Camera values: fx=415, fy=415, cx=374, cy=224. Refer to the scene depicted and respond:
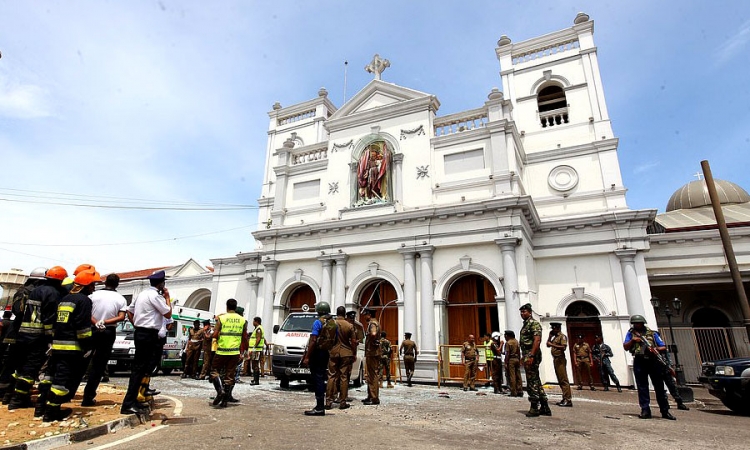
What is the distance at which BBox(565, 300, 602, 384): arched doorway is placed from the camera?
16330 mm

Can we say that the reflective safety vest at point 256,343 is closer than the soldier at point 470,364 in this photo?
Yes

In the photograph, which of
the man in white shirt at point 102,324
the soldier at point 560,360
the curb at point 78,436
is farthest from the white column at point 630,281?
the man in white shirt at point 102,324

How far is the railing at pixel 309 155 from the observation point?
21672 millimetres

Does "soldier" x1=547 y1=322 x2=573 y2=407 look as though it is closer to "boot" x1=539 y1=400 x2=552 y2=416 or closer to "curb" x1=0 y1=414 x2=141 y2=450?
"boot" x1=539 y1=400 x2=552 y2=416

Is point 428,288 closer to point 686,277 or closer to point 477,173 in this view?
point 477,173

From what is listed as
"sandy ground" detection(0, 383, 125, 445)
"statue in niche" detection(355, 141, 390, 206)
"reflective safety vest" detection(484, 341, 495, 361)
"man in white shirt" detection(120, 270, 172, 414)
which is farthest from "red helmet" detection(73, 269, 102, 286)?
"statue in niche" detection(355, 141, 390, 206)

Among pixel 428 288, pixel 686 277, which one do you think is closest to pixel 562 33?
pixel 686 277

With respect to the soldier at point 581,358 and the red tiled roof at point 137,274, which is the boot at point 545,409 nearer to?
the soldier at point 581,358

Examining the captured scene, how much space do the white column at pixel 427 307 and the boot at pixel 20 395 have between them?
11.9m

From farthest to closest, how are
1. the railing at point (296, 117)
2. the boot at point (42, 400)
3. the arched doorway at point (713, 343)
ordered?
the railing at point (296, 117)
the arched doorway at point (713, 343)
the boot at point (42, 400)

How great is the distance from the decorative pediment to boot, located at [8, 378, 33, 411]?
16.8m

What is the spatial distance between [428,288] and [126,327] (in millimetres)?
10808

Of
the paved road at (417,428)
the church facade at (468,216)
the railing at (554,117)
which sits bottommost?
the paved road at (417,428)

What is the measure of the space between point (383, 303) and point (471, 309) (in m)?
3.75
